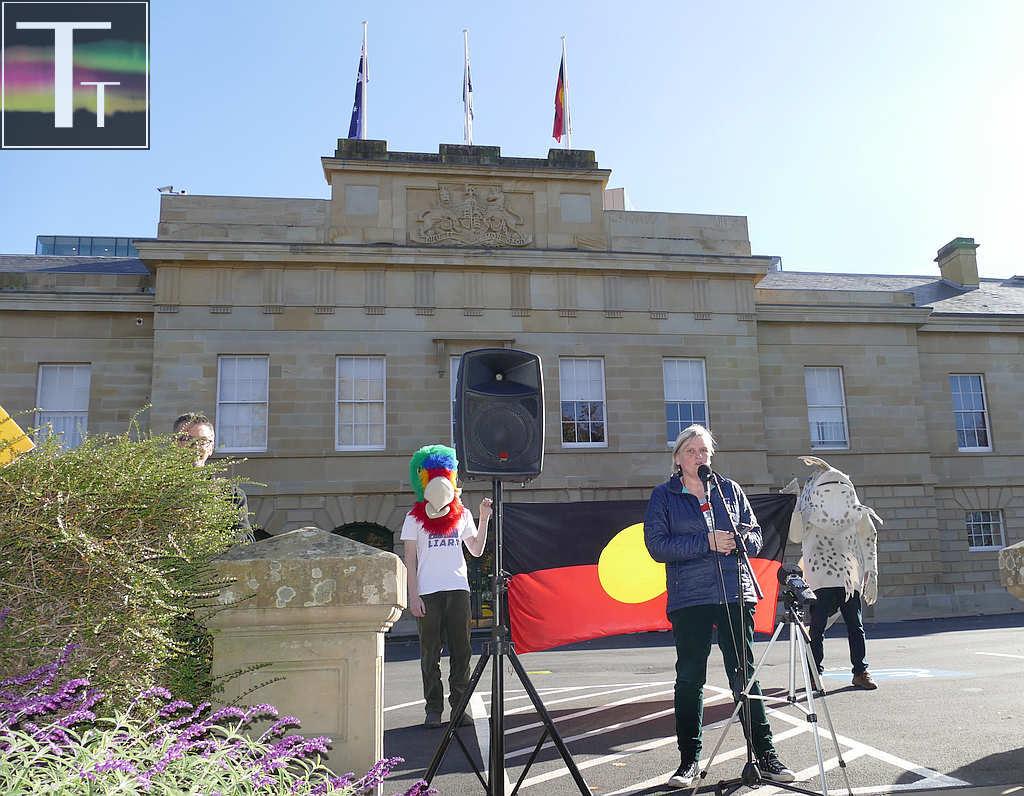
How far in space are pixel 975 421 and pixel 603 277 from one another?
40.6ft

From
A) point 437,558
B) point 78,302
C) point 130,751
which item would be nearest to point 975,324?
point 437,558

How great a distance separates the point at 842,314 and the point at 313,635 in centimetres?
2221

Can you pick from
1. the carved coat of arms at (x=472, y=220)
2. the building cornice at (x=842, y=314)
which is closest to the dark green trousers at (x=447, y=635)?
the carved coat of arms at (x=472, y=220)

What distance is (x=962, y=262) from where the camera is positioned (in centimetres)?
2819

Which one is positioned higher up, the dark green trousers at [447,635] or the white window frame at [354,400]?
the white window frame at [354,400]

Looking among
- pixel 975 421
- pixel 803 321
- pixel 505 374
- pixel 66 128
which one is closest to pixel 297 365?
pixel 66 128

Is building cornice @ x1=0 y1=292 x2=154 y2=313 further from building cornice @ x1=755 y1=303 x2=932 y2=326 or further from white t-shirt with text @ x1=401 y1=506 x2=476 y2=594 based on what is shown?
building cornice @ x1=755 y1=303 x2=932 y2=326

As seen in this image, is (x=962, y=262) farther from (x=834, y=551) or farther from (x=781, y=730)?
(x=781, y=730)

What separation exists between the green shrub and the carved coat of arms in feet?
58.8

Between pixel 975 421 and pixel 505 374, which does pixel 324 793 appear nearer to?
pixel 505 374

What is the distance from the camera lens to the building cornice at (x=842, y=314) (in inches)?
882

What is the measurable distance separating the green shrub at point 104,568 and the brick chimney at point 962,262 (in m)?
30.2

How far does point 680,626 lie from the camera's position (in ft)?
16.3

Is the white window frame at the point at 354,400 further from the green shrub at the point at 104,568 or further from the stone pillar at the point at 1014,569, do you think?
the green shrub at the point at 104,568
